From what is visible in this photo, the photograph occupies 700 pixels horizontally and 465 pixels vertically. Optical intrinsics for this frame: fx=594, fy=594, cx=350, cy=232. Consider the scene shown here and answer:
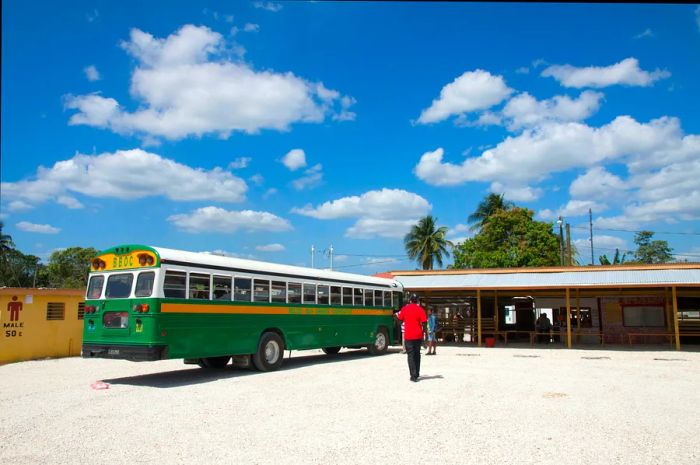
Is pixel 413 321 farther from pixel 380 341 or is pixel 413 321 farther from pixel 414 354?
pixel 380 341

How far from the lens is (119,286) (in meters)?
11.6

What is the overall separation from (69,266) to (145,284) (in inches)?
2260

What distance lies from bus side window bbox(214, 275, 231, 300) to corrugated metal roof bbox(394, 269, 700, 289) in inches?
419

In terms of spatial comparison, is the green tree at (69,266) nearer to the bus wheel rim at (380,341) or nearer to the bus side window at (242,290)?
the bus wheel rim at (380,341)

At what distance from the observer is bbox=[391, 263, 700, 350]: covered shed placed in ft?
68.0

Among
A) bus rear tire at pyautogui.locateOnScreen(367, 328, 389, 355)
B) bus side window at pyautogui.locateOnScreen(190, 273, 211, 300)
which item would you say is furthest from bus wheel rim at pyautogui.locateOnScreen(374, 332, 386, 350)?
bus side window at pyautogui.locateOnScreen(190, 273, 211, 300)

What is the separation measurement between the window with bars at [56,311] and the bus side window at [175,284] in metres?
8.02

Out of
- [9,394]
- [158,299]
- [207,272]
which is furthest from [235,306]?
[9,394]

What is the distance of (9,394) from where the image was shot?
10492 millimetres

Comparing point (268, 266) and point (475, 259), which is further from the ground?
point (475, 259)

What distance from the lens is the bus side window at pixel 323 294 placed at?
15711mm

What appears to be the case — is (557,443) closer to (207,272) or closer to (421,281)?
(207,272)

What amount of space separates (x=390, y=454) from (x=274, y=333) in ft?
26.1

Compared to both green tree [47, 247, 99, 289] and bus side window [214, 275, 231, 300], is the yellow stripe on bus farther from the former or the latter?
green tree [47, 247, 99, 289]
